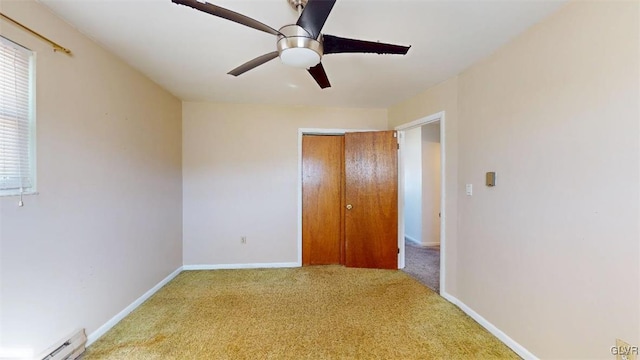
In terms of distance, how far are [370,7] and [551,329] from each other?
2396mm

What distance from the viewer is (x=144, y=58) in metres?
2.41

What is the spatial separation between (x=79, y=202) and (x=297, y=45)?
1.98m

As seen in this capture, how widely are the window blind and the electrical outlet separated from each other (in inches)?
134

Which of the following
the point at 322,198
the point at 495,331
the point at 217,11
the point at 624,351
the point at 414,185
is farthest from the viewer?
the point at 414,185

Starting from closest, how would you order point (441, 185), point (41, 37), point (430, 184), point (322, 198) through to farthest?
point (41, 37) → point (441, 185) → point (322, 198) → point (430, 184)

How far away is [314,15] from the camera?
4.33 ft

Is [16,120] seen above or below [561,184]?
above

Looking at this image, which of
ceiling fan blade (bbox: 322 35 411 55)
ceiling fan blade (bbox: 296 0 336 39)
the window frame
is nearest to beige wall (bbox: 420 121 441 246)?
ceiling fan blade (bbox: 322 35 411 55)

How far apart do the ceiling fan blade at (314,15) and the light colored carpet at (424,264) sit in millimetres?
2984

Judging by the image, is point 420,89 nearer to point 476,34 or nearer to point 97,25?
point 476,34

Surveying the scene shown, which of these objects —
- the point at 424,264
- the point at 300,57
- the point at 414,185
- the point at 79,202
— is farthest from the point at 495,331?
the point at 414,185

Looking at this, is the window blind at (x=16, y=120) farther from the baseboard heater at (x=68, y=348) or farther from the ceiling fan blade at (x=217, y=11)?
the ceiling fan blade at (x=217, y=11)

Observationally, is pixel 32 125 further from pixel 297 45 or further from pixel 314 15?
pixel 314 15

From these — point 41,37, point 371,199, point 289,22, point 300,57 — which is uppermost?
point 289,22
